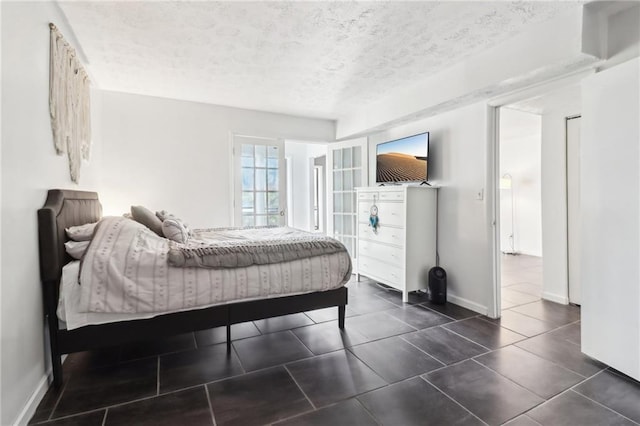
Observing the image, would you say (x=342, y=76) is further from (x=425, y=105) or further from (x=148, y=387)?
(x=148, y=387)

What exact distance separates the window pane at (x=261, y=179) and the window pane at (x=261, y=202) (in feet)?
0.29

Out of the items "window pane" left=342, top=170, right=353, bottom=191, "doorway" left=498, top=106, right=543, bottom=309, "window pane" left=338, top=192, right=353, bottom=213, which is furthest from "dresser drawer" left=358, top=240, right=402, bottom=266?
"doorway" left=498, top=106, right=543, bottom=309

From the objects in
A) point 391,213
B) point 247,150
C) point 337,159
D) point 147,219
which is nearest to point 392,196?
point 391,213

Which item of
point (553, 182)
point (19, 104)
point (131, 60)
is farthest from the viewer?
point (553, 182)

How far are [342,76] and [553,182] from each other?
8.67ft

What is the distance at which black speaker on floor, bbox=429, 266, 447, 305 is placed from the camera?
3361 mm

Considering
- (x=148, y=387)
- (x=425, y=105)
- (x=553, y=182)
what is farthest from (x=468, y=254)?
(x=148, y=387)

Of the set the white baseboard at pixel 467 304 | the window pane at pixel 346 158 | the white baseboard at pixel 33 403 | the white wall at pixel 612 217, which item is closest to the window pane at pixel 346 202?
the window pane at pixel 346 158

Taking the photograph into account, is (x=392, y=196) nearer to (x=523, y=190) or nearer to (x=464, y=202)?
(x=464, y=202)

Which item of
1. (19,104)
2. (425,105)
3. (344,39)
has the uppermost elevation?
(344,39)

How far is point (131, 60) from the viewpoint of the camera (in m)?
2.91

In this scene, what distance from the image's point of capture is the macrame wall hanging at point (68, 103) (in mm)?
2020

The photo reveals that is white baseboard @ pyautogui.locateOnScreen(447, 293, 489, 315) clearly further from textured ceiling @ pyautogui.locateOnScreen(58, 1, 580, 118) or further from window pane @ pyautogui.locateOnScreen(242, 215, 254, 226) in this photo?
window pane @ pyautogui.locateOnScreen(242, 215, 254, 226)

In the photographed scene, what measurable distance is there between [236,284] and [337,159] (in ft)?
11.0
